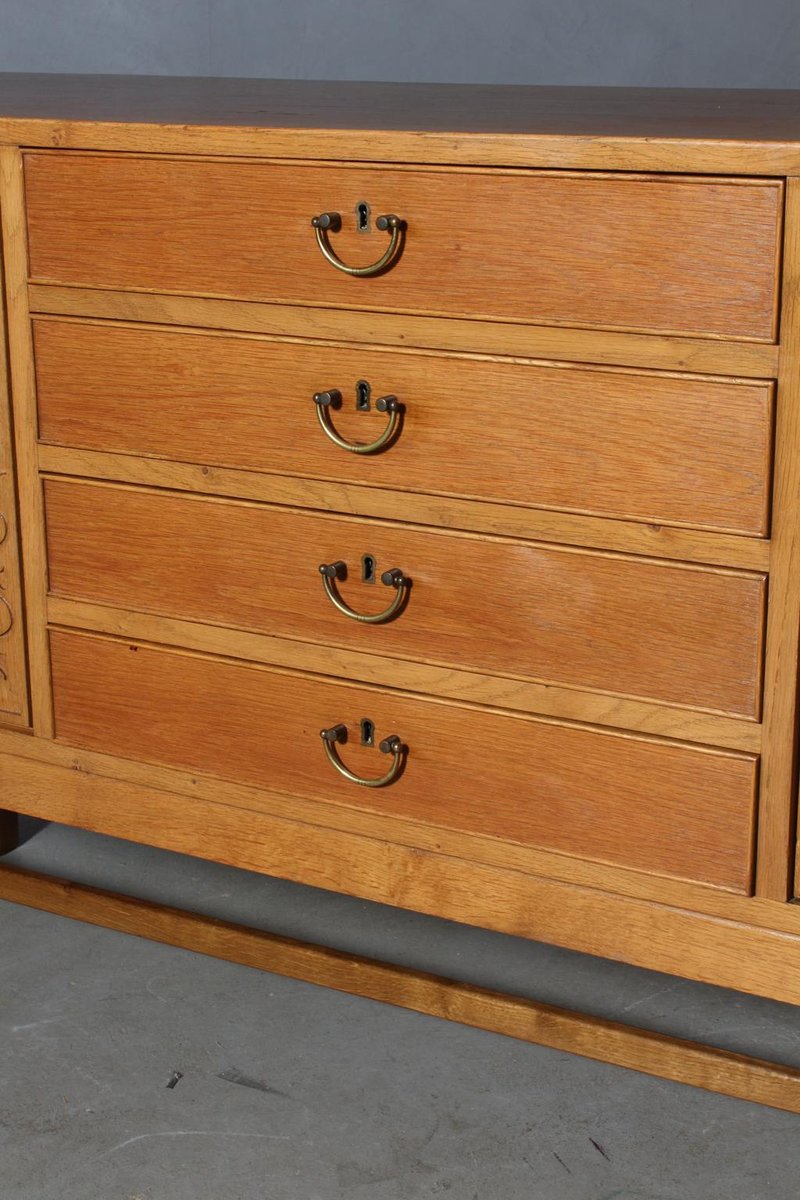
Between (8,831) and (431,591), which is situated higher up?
(431,591)

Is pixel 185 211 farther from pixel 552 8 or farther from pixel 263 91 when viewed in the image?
pixel 552 8

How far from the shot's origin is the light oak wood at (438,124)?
1.57 meters

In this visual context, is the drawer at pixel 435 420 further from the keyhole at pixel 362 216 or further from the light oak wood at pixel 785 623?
the keyhole at pixel 362 216

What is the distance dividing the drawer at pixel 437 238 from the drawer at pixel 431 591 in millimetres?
234

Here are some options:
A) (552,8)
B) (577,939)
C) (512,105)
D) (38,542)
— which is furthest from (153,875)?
(552,8)

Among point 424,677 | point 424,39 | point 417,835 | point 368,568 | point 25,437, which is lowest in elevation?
point 417,835

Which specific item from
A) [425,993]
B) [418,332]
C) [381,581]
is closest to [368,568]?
[381,581]

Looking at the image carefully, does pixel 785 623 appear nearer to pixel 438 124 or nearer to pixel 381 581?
pixel 381 581

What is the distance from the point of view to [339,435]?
1803mm

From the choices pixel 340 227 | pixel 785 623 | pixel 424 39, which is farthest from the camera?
pixel 424 39

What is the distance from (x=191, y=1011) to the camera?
1.97 meters

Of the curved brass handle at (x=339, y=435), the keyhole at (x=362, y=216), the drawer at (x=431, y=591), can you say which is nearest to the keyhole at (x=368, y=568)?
the drawer at (x=431, y=591)

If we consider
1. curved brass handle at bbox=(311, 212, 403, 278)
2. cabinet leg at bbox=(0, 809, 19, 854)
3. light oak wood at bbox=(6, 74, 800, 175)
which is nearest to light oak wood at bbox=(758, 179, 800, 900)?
light oak wood at bbox=(6, 74, 800, 175)

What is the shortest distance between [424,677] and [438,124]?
56 centimetres
